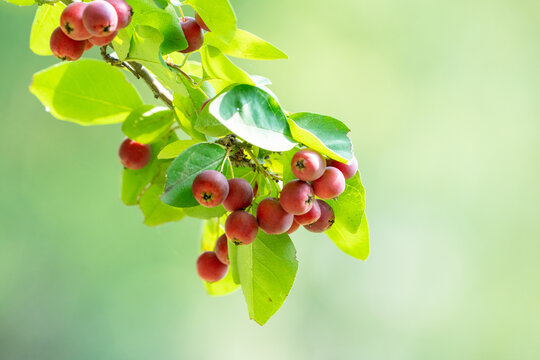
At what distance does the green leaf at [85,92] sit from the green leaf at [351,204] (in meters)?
0.25

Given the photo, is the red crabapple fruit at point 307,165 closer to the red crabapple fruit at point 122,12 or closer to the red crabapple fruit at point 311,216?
the red crabapple fruit at point 311,216

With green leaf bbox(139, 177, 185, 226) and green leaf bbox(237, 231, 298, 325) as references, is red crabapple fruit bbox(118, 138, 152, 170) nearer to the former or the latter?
green leaf bbox(139, 177, 185, 226)

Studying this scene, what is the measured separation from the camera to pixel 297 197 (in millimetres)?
420

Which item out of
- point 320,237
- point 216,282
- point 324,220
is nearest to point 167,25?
point 324,220

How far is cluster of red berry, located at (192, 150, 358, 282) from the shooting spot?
41 centimetres

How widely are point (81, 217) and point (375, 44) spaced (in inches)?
86.7

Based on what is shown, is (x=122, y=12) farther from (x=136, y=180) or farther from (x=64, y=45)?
(x=136, y=180)

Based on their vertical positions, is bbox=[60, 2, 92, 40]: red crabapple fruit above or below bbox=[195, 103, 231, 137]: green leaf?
above

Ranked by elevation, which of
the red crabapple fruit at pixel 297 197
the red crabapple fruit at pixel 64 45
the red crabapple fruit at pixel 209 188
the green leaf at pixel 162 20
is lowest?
the red crabapple fruit at pixel 209 188

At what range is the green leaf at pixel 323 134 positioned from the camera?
16.3 inches

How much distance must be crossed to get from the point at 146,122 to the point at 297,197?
0.69 feet

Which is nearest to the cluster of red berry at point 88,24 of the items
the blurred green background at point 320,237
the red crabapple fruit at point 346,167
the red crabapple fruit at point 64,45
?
the red crabapple fruit at point 64,45

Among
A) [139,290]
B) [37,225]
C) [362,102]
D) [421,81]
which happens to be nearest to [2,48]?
[37,225]

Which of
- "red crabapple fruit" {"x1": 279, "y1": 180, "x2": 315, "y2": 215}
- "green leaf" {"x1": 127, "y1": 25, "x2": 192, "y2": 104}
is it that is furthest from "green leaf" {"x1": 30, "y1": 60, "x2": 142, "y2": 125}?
"red crabapple fruit" {"x1": 279, "y1": 180, "x2": 315, "y2": 215}
